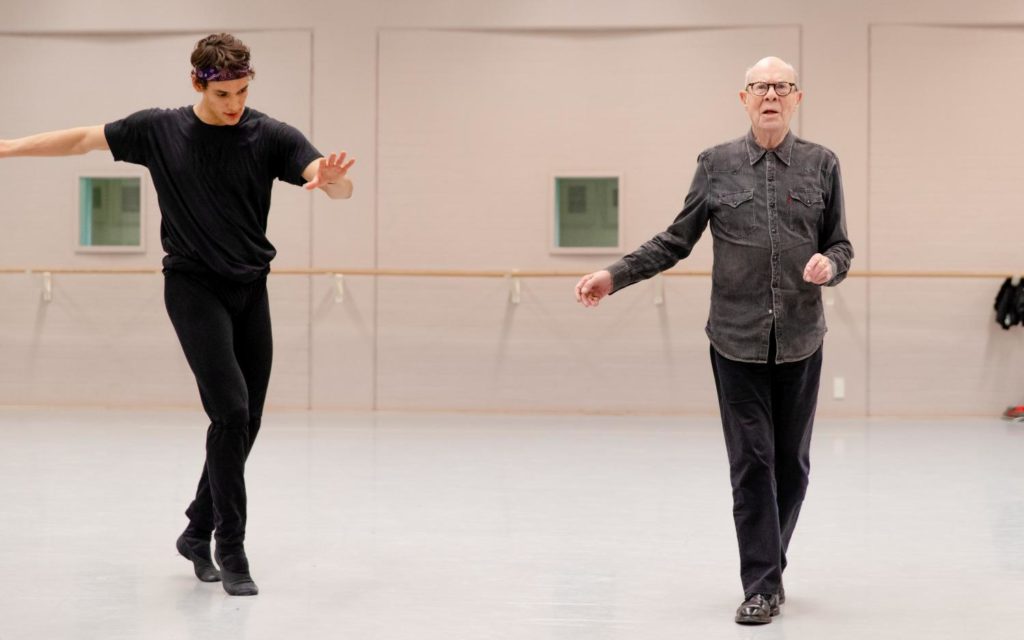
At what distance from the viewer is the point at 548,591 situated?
369cm

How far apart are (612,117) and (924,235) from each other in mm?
2788

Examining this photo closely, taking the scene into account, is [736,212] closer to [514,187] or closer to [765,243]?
[765,243]

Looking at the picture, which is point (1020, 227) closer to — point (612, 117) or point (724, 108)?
point (724, 108)

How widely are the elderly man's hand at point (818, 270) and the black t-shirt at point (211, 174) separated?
154 centimetres

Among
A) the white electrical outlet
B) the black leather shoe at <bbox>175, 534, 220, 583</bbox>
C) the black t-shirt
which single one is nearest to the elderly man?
the black t-shirt

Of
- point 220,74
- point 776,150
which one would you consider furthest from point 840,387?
point 220,74

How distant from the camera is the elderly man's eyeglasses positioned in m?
3.38

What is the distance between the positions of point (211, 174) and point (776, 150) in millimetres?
1689

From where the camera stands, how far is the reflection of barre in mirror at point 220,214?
142 inches

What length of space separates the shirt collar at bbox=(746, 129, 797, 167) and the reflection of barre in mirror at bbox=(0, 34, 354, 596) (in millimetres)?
1184

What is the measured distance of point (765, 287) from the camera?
343cm

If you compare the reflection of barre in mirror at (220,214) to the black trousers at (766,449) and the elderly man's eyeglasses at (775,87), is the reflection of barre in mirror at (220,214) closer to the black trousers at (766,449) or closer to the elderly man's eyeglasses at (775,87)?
the elderly man's eyeglasses at (775,87)

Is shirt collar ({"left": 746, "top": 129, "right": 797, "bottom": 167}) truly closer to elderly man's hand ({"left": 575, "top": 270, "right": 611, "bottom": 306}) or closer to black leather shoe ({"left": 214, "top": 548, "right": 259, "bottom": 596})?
elderly man's hand ({"left": 575, "top": 270, "right": 611, "bottom": 306})

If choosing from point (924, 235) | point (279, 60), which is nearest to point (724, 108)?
point (924, 235)
